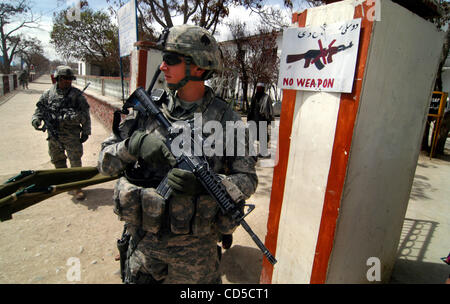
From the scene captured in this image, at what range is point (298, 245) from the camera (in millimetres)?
2021

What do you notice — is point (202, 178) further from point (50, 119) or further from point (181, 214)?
point (50, 119)

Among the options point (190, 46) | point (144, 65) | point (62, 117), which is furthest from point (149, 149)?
point (62, 117)

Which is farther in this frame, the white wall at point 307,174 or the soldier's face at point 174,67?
the white wall at point 307,174

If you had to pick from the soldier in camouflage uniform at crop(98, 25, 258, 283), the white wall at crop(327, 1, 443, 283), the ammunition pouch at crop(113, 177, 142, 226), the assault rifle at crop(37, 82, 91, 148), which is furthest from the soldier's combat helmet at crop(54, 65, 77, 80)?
the white wall at crop(327, 1, 443, 283)

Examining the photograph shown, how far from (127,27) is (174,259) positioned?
9.99 ft

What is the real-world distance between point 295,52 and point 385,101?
28.5 inches

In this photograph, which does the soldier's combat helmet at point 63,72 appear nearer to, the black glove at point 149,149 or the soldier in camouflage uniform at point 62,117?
the soldier in camouflage uniform at point 62,117

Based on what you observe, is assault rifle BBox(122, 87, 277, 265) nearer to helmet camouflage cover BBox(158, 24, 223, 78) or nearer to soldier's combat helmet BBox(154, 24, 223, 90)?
soldier's combat helmet BBox(154, 24, 223, 90)

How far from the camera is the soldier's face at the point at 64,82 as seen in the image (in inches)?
165

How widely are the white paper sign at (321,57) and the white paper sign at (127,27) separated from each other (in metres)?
2.06

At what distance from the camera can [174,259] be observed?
1596 mm

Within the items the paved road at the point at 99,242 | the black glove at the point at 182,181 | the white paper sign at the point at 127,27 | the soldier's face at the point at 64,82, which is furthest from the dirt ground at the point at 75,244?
the white paper sign at the point at 127,27

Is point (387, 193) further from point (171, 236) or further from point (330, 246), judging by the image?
point (171, 236)
